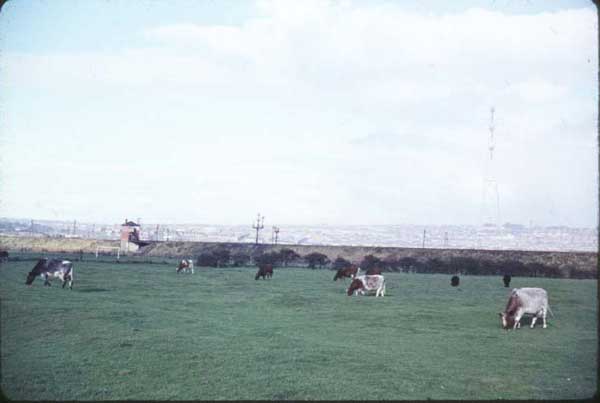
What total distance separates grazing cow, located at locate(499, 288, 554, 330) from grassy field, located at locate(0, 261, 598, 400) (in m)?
0.48

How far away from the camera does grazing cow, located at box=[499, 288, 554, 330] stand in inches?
751

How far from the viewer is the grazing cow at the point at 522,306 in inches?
751

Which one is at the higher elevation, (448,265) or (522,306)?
(522,306)

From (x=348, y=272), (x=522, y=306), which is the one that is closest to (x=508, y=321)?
(x=522, y=306)

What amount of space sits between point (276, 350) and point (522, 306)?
385 inches

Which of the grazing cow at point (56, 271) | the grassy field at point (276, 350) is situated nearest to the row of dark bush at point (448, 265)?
Answer: the grazing cow at point (56, 271)

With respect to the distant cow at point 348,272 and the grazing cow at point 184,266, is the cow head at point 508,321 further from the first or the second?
the grazing cow at point 184,266

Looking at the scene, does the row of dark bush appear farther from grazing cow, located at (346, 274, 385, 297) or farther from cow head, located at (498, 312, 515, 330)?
cow head, located at (498, 312, 515, 330)

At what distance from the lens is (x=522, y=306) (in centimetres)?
1922

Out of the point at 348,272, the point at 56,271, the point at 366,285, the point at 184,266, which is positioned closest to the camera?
the point at 56,271

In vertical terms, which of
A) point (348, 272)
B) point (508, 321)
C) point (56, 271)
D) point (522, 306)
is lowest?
point (508, 321)

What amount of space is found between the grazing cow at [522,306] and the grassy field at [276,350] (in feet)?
1.58

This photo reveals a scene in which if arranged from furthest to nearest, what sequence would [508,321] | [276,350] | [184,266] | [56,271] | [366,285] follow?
[184,266] → [366,285] → [56,271] → [508,321] → [276,350]

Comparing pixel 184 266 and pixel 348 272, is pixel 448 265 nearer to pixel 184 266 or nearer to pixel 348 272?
pixel 348 272
